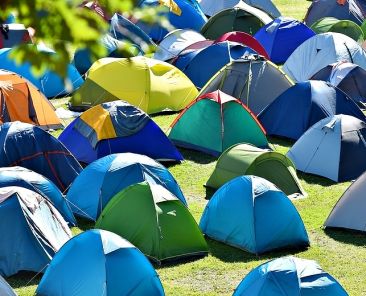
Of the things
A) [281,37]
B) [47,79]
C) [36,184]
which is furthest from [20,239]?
[281,37]

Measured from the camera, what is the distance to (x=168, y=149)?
19.4m

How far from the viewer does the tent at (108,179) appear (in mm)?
15914

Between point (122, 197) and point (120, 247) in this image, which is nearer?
point (120, 247)

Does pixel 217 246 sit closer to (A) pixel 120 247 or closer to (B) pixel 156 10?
(A) pixel 120 247

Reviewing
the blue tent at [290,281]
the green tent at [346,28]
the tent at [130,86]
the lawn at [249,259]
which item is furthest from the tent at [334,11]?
the blue tent at [290,281]

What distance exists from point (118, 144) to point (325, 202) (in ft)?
13.1

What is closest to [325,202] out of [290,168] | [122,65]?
[290,168]

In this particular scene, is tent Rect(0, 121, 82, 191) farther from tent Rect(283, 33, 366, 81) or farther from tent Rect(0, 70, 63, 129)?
tent Rect(283, 33, 366, 81)

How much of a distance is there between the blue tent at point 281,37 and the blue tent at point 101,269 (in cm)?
1638

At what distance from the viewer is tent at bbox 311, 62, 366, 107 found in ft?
77.3

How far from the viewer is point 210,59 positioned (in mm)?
24656

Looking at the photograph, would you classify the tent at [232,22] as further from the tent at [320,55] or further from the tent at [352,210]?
the tent at [352,210]

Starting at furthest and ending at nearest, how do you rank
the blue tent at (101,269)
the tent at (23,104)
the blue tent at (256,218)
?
the tent at (23,104), the blue tent at (256,218), the blue tent at (101,269)

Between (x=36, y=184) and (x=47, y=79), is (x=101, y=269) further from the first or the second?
(x=47, y=79)
